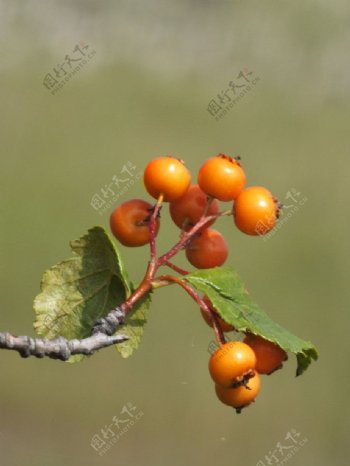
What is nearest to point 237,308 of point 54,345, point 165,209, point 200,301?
point 200,301

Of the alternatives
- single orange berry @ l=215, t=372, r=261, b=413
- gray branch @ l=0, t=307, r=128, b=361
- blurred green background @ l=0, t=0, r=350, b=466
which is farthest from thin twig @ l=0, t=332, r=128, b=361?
blurred green background @ l=0, t=0, r=350, b=466

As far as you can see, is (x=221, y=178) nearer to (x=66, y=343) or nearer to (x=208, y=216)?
(x=208, y=216)

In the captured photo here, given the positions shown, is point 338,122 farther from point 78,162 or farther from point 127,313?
point 127,313

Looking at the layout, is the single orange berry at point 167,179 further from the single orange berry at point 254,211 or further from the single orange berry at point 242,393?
the single orange berry at point 242,393

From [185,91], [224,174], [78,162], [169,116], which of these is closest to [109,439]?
[78,162]

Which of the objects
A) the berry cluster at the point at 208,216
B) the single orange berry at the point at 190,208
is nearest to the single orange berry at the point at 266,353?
the berry cluster at the point at 208,216

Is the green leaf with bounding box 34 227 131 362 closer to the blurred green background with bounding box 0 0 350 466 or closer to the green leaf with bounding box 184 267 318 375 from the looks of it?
the green leaf with bounding box 184 267 318 375
